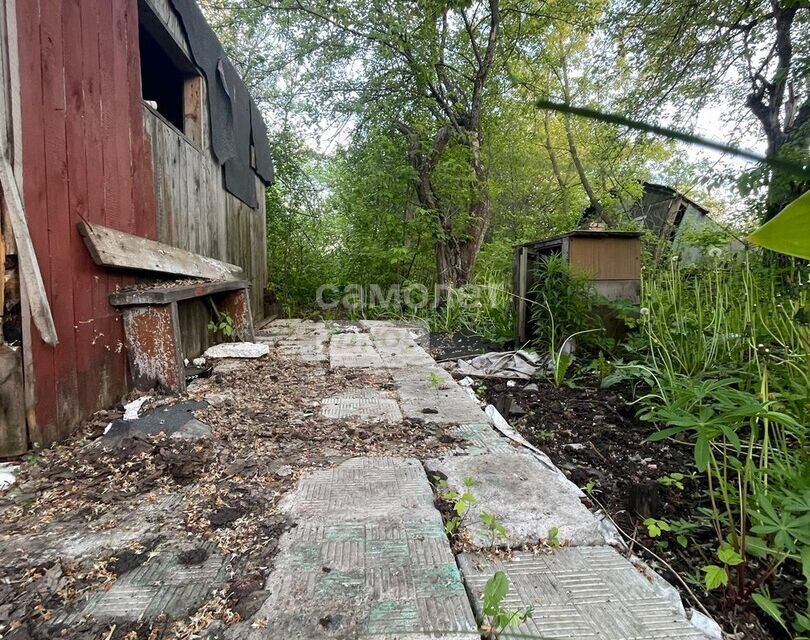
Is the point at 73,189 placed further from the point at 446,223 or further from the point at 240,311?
the point at 446,223

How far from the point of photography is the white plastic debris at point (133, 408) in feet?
5.83

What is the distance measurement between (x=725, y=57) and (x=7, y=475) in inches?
228

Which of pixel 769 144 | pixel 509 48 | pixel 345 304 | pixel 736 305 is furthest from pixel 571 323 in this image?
pixel 509 48

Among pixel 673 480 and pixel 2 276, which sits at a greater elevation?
pixel 2 276

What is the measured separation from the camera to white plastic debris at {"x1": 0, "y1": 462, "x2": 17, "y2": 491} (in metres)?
1.28

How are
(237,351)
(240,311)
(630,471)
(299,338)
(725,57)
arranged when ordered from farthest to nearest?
(299,338)
(725,57)
(240,311)
(237,351)
(630,471)

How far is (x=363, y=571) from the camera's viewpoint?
0.89 meters

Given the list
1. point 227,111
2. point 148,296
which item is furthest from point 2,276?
point 227,111

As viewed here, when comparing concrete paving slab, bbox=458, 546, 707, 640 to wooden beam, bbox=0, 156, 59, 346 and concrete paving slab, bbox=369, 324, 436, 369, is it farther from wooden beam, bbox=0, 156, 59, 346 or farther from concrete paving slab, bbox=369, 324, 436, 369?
concrete paving slab, bbox=369, 324, 436, 369

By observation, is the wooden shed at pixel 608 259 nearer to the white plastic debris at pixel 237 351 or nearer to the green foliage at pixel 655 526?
the green foliage at pixel 655 526

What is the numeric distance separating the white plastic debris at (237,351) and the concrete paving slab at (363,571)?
199cm

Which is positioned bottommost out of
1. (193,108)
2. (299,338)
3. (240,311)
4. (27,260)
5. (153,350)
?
(299,338)

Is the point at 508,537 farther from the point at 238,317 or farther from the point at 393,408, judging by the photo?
the point at 238,317

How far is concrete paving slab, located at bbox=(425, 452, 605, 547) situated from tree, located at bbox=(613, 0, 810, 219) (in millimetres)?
3016
